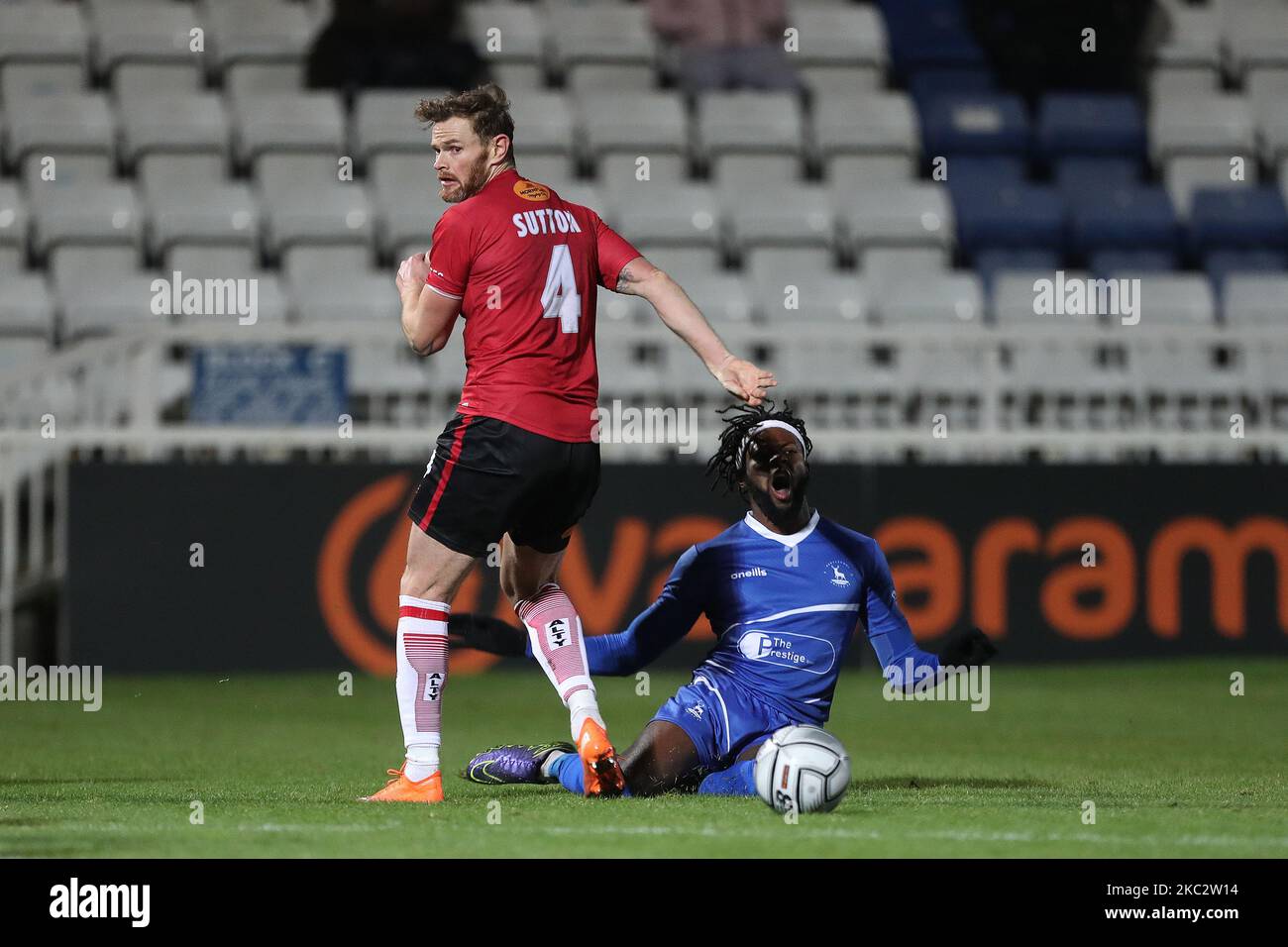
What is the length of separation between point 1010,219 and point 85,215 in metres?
7.04

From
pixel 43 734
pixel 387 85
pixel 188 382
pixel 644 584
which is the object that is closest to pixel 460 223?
pixel 43 734

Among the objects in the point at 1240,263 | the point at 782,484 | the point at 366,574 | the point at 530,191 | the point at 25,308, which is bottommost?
the point at 366,574

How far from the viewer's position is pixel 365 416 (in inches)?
500

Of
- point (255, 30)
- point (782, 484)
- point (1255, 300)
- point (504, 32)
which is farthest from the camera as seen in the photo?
point (504, 32)

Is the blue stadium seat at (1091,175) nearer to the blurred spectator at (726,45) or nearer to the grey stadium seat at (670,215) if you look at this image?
the blurred spectator at (726,45)

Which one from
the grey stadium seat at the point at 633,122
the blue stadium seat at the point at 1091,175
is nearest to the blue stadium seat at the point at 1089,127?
the blue stadium seat at the point at 1091,175

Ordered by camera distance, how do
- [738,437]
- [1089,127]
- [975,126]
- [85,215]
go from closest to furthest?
[738,437], [85,215], [975,126], [1089,127]

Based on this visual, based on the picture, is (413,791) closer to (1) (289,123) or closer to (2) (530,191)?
(2) (530,191)

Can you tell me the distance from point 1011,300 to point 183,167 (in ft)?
20.5

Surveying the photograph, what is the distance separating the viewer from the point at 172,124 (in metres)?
16.0

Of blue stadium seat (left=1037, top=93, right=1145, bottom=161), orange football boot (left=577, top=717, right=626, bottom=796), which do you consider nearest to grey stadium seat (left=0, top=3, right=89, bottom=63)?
blue stadium seat (left=1037, top=93, right=1145, bottom=161)

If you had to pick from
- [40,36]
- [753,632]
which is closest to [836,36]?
[40,36]

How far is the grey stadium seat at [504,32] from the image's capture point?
55.3 feet

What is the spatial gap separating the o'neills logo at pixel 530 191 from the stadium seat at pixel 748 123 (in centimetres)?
1015
